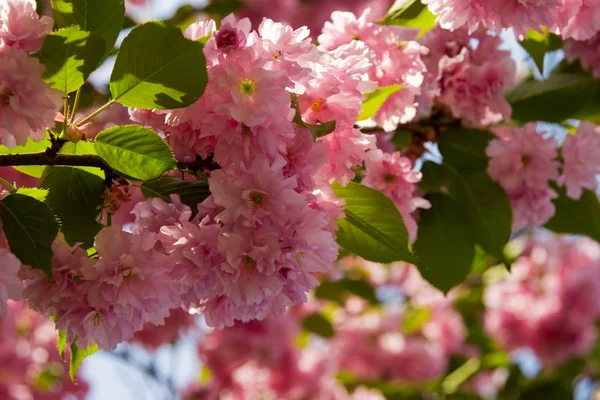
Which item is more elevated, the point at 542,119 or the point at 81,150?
the point at 81,150

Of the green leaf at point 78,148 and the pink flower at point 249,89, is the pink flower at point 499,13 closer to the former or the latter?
the pink flower at point 249,89

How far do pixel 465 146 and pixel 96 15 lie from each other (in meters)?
0.91

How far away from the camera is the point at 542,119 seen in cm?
167

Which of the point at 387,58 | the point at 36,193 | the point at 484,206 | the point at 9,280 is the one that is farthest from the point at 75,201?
the point at 484,206

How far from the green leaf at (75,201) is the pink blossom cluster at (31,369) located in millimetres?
2407

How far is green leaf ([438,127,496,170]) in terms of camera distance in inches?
61.4

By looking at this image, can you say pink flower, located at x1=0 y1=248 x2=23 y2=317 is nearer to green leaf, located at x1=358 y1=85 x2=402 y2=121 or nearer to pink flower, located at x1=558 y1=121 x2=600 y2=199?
green leaf, located at x1=358 y1=85 x2=402 y2=121

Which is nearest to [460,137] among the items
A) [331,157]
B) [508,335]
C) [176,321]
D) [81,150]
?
[331,157]

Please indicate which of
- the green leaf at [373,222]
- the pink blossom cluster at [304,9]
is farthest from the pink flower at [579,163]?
the pink blossom cluster at [304,9]

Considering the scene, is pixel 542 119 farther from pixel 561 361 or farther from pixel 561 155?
pixel 561 361

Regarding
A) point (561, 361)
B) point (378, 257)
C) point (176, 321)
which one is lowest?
point (561, 361)

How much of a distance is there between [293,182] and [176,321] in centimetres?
269

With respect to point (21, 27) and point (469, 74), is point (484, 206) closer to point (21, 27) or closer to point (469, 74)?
point (469, 74)

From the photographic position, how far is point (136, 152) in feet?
3.00
